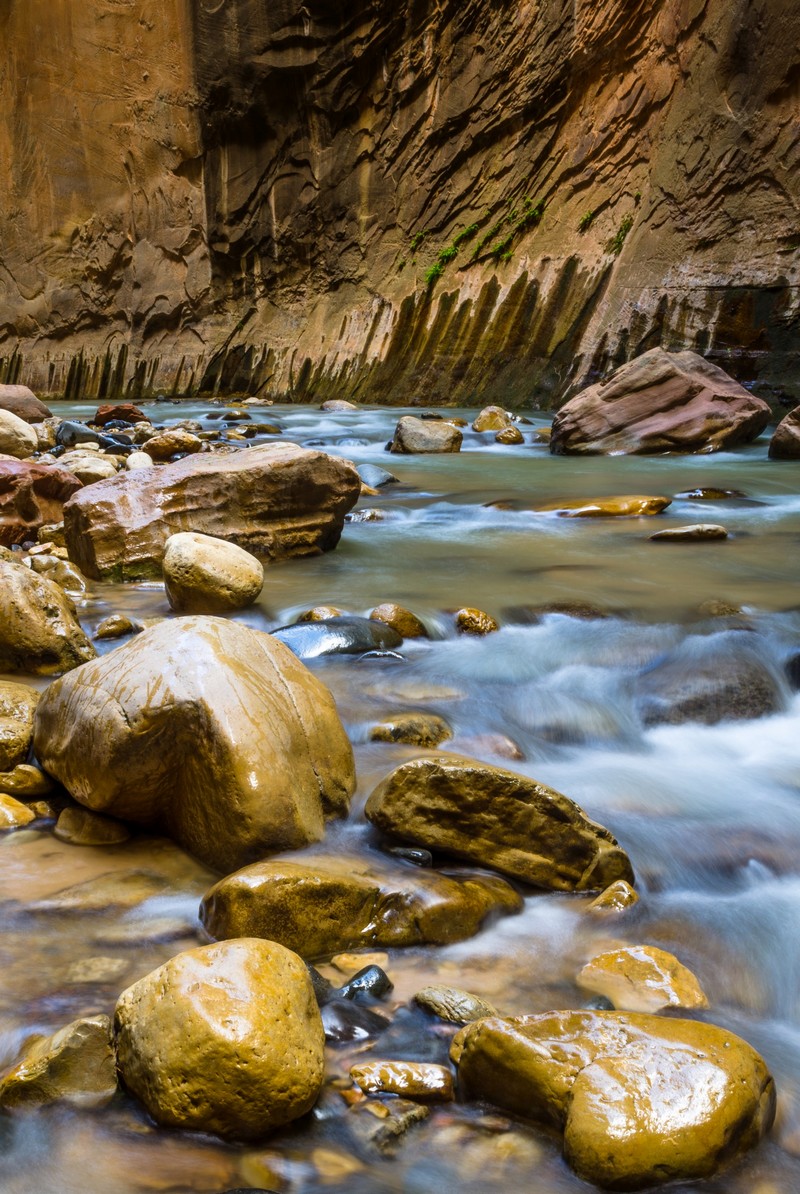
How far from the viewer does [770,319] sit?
1193cm

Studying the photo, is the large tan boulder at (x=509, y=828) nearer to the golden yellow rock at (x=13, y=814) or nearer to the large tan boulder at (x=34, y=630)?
the golden yellow rock at (x=13, y=814)

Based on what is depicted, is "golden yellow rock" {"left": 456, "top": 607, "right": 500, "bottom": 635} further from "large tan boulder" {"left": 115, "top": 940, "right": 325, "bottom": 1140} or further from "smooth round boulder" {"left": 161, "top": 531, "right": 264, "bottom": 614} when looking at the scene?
"large tan boulder" {"left": 115, "top": 940, "right": 325, "bottom": 1140}

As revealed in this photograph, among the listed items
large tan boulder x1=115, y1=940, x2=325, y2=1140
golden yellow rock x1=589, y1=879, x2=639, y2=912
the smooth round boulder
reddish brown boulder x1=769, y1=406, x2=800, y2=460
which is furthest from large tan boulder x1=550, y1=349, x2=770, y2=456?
large tan boulder x1=115, y1=940, x2=325, y2=1140

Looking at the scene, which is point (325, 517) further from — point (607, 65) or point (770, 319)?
point (607, 65)

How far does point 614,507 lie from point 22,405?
8.32m

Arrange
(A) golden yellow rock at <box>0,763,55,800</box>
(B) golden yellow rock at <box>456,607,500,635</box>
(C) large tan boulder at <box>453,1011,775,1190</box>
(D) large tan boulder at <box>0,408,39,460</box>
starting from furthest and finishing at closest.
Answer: (D) large tan boulder at <box>0,408,39,460</box>, (B) golden yellow rock at <box>456,607,500,635</box>, (A) golden yellow rock at <box>0,763,55,800</box>, (C) large tan boulder at <box>453,1011,775,1190</box>

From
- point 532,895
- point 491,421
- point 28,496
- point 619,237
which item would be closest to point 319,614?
point 532,895

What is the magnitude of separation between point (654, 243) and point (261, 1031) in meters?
13.7

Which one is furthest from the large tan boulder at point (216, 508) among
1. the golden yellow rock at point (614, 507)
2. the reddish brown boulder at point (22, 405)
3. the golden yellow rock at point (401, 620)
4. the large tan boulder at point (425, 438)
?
the reddish brown boulder at point (22, 405)

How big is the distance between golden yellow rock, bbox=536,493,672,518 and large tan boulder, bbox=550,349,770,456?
9.92ft

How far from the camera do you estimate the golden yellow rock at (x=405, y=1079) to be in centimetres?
174

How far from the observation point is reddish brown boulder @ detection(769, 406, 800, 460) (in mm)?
9492

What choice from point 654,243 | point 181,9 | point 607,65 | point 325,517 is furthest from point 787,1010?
point 181,9

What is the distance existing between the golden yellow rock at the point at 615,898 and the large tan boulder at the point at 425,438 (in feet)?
27.8
